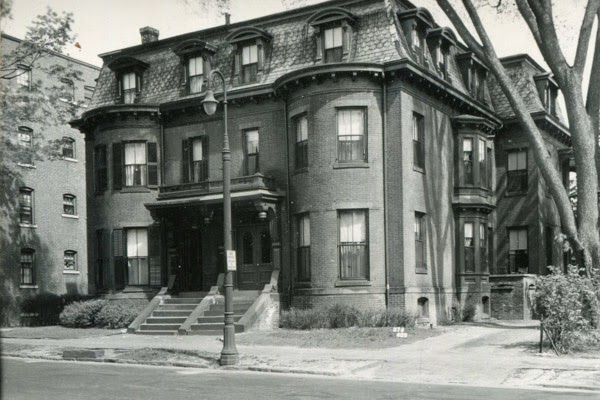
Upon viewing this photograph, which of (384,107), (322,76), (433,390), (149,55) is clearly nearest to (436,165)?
(384,107)

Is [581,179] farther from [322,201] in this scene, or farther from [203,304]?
[203,304]

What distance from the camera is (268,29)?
27359 millimetres

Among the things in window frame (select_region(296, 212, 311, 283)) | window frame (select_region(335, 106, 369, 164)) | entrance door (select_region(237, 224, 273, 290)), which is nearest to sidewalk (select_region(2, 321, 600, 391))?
window frame (select_region(296, 212, 311, 283))

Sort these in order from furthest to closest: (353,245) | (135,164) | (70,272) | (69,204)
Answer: (69,204)
(70,272)
(135,164)
(353,245)

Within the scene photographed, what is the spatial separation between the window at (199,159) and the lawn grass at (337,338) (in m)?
7.90

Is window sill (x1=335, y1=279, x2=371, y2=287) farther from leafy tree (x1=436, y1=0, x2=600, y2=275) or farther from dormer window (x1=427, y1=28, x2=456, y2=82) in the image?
dormer window (x1=427, y1=28, x2=456, y2=82)

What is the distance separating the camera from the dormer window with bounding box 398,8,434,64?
2502 centimetres

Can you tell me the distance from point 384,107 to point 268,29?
635cm

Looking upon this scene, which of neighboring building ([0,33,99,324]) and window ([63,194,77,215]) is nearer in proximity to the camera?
neighboring building ([0,33,99,324])

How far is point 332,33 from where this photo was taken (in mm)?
25078

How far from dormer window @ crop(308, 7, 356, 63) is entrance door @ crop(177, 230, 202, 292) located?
867 cm

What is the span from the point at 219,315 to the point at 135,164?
801 cm

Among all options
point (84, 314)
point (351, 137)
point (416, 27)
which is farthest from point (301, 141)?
point (84, 314)

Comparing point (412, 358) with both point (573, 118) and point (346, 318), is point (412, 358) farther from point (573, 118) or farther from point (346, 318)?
point (573, 118)
